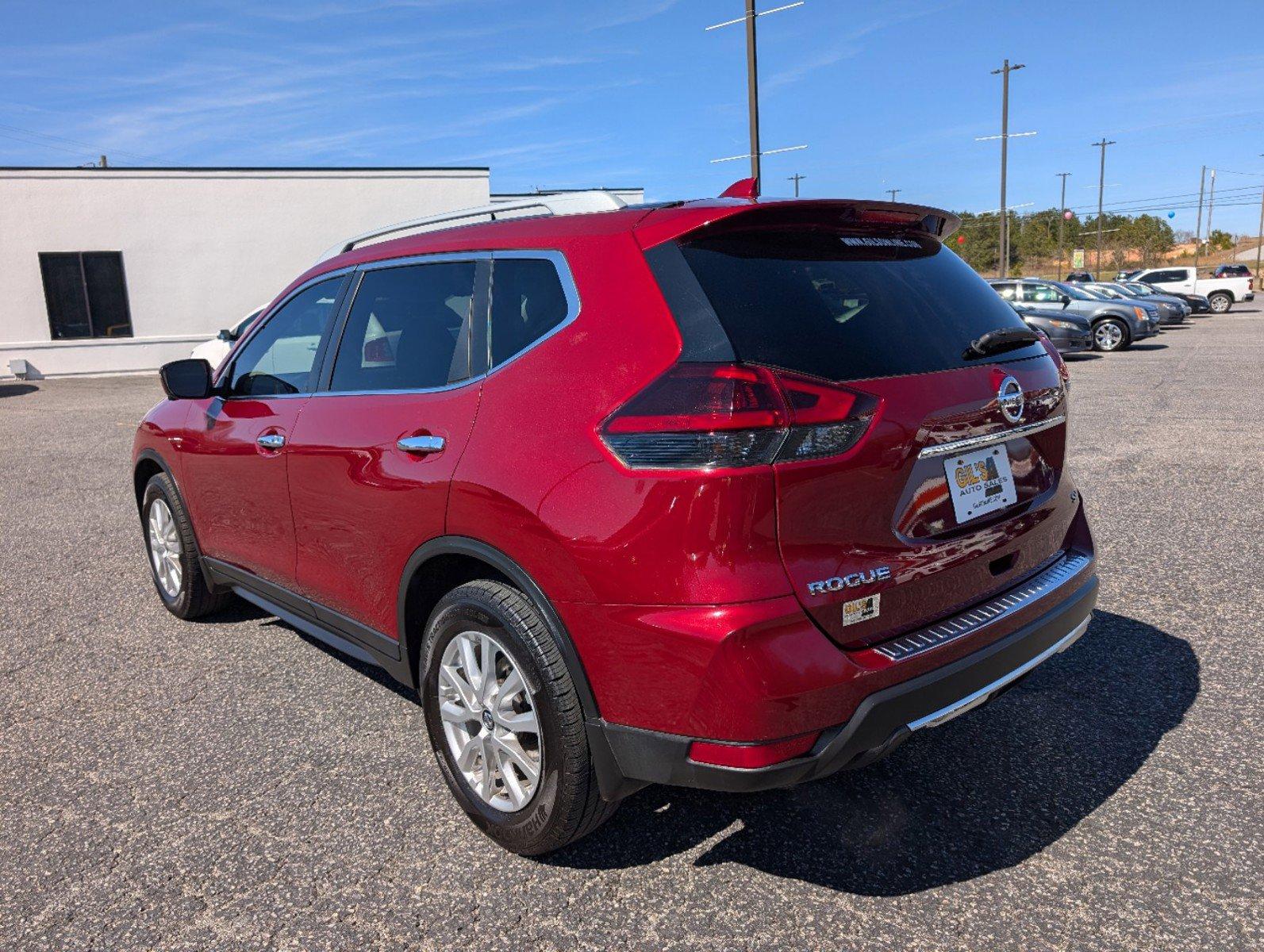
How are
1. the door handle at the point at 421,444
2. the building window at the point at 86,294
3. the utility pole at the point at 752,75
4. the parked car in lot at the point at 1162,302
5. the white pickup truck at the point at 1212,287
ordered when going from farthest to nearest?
the white pickup truck at the point at 1212,287, the parked car in lot at the point at 1162,302, the building window at the point at 86,294, the utility pole at the point at 752,75, the door handle at the point at 421,444

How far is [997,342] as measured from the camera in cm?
275

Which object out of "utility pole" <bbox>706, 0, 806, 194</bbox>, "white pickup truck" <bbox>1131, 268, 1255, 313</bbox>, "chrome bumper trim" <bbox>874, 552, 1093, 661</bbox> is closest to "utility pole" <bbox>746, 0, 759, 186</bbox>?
"utility pole" <bbox>706, 0, 806, 194</bbox>

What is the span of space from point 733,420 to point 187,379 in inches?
117

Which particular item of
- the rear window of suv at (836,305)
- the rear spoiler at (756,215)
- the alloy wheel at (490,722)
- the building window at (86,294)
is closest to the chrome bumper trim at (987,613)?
the rear window of suv at (836,305)

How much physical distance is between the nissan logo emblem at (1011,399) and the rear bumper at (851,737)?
59cm

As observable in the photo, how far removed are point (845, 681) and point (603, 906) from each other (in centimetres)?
95

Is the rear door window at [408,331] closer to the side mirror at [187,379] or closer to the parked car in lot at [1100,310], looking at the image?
the side mirror at [187,379]

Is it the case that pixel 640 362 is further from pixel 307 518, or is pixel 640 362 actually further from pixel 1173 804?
pixel 1173 804

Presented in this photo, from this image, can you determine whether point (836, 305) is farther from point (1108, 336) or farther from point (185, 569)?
point (1108, 336)

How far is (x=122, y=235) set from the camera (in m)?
23.4

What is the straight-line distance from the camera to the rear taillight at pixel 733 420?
84.3 inches

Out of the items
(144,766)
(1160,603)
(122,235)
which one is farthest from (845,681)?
(122,235)

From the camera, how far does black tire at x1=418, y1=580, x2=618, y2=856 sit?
8.02 feet

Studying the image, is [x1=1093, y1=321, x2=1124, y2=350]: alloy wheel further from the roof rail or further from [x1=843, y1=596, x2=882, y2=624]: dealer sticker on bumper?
[x1=843, y1=596, x2=882, y2=624]: dealer sticker on bumper
